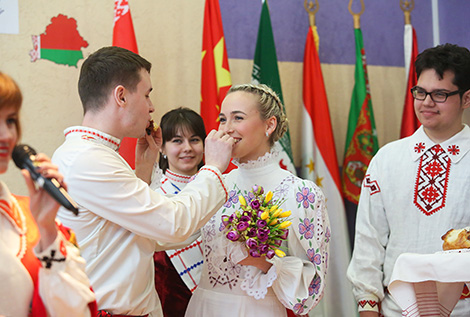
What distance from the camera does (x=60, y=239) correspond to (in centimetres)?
124

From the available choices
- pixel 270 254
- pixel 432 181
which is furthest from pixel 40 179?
pixel 432 181

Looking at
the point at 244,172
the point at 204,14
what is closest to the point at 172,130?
the point at 244,172

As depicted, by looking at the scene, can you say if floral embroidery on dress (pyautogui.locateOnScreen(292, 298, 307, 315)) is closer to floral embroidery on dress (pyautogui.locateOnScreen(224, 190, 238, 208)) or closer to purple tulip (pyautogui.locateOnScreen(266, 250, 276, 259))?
purple tulip (pyautogui.locateOnScreen(266, 250, 276, 259))

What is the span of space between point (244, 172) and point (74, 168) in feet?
2.79

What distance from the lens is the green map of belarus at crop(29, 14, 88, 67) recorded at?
322cm

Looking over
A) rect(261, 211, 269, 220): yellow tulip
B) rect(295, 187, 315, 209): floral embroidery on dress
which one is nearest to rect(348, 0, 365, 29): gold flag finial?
rect(295, 187, 315, 209): floral embroidery on dress

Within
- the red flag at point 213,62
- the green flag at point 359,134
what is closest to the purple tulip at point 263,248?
the red flag at point 213,62

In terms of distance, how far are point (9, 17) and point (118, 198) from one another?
2.00 metres

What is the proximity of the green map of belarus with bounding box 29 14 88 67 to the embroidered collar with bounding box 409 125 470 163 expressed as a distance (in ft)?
6.72

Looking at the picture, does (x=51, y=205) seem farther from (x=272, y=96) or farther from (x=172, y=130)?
(x=172, y=130)

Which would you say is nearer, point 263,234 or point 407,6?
point 263,234

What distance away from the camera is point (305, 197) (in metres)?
2.20

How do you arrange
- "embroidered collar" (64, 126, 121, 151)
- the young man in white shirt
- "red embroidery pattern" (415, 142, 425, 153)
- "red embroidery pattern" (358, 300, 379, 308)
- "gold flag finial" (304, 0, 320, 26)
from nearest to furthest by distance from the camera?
the young man in white shirt → "embroidered collar" (64, 126, 121, 151) → "red embroidery pattern" (358, 300, 379, 308) → "red embroidery pattern" (415, 142, 425, 153) → "gold flag finial" (304, 0, 320, 26)

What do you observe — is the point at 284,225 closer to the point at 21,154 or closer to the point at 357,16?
the point at 21,154
